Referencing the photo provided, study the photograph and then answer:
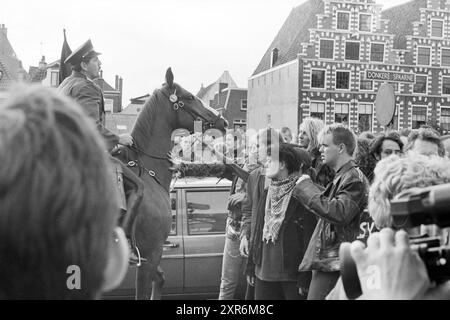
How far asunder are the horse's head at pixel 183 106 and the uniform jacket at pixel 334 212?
6.87 feet

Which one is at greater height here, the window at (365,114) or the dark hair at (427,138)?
the window at (365,114)

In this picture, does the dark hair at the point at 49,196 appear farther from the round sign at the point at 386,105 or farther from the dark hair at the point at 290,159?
the round sign at the point at 386,105

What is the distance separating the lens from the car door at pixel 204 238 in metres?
6.23

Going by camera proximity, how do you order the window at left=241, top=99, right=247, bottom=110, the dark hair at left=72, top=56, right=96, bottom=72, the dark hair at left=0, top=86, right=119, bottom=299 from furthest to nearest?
1. the window at left=241, top=99, right=247, bottom=110
2. the dark hair at left=72, top=56, right=96, bottom=72
3. the dark hair at left=0, top=86, right=119, bottom=299

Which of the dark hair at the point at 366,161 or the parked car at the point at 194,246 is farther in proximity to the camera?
the parked car at the point at 194,246

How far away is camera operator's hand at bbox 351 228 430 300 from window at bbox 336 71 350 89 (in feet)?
125

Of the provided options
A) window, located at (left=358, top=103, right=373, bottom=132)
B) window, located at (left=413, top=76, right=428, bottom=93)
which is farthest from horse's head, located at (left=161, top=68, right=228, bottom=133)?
window, located at (left=413, top=76, right=428, bottom=93)

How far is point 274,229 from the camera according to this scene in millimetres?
4301

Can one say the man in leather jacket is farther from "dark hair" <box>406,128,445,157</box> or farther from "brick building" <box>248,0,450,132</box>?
"brick building" <box>248,0,450,132</box>

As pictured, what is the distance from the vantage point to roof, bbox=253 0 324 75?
134 ft

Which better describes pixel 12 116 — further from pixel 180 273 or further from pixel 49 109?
pixel 180 273

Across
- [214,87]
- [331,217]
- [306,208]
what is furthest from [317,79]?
[331,217]

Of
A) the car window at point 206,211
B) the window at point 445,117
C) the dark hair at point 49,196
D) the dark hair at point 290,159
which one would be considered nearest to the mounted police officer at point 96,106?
the dark hair at point 290,159
